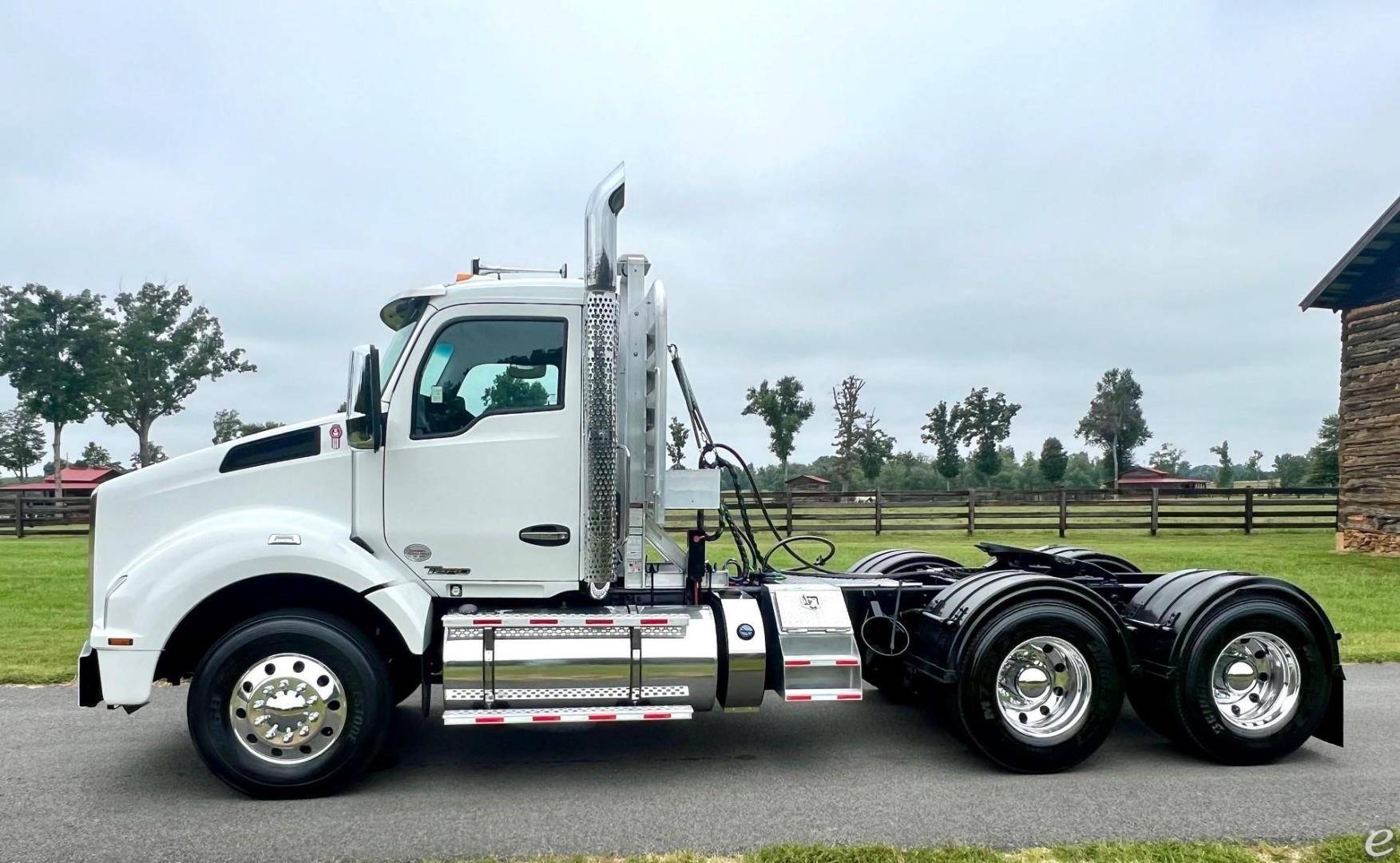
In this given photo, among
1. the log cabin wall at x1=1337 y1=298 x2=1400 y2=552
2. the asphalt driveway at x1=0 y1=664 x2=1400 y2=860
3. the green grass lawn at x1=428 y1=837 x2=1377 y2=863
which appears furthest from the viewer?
the log cabin wall at x1=1337 y1=298 x2=1400 y2=552

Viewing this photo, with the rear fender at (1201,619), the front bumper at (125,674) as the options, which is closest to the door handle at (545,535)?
the front bumper at (125,674)

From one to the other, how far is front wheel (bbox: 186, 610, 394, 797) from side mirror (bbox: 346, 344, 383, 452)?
109 cm

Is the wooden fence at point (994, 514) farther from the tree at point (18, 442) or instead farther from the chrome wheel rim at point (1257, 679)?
the tree at point (18, 442)

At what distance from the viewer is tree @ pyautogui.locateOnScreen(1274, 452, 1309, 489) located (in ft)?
261

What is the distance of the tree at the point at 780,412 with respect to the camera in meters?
42.5

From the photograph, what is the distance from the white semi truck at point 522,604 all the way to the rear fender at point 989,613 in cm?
2

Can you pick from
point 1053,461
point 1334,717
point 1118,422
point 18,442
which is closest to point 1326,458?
point 1053,461

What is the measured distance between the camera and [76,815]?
4.86 metres

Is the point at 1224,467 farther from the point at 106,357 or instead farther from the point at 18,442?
the point at 18,442

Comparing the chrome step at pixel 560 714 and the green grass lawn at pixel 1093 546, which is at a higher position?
the chrome step at pixel 560 714

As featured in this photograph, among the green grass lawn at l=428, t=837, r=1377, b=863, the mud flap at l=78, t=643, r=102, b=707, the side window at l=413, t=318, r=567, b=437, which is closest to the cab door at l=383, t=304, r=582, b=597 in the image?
the side window at l=413, t=318, r=567, b=437

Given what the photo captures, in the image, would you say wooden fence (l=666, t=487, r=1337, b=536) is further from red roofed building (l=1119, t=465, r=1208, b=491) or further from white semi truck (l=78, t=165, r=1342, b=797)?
red roofed building (l=1119, t=465, r=1208, b=491)

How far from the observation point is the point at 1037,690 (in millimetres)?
5664

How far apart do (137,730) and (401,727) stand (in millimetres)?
1799
